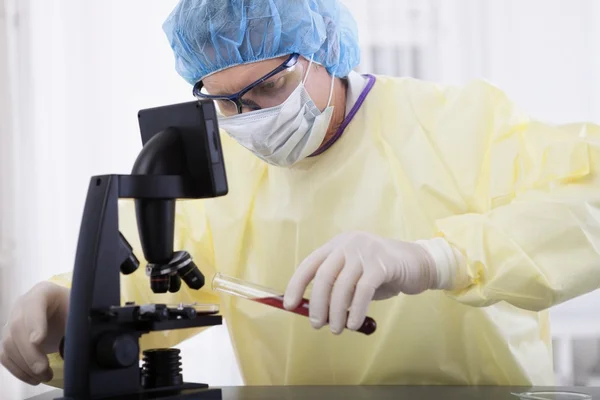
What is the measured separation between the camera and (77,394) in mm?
942

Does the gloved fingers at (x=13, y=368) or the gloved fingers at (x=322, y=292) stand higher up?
the gloved fingers at (x=322, y=292)

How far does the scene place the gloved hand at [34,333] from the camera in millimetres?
1219

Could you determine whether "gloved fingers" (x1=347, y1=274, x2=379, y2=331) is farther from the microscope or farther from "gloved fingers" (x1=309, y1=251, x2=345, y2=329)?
the microscope

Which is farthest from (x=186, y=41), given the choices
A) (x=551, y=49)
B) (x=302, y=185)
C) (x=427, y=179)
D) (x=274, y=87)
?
(x=551, y=49)

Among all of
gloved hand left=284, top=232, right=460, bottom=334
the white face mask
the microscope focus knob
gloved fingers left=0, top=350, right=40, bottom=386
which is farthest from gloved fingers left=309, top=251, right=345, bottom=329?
gloved fingers left=0, top=350, right=40, bottom=386

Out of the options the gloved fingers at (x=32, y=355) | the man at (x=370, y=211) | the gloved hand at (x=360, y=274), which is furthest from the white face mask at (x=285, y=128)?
the gloved fingers at (x=32, y=355)

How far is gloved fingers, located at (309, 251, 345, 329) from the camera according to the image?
1029mm

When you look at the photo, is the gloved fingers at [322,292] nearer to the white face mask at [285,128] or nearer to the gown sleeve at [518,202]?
the gown sleeve at [518,202]

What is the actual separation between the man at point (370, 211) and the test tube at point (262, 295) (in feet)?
0.24

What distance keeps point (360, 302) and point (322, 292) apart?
0.18ft

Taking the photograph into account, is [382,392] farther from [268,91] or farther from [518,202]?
[268,91]

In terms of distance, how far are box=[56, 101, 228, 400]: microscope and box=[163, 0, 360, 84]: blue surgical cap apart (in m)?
0.31

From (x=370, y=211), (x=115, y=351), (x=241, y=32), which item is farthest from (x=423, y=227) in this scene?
(x=115, y=351)

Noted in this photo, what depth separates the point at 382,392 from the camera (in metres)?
1.18
